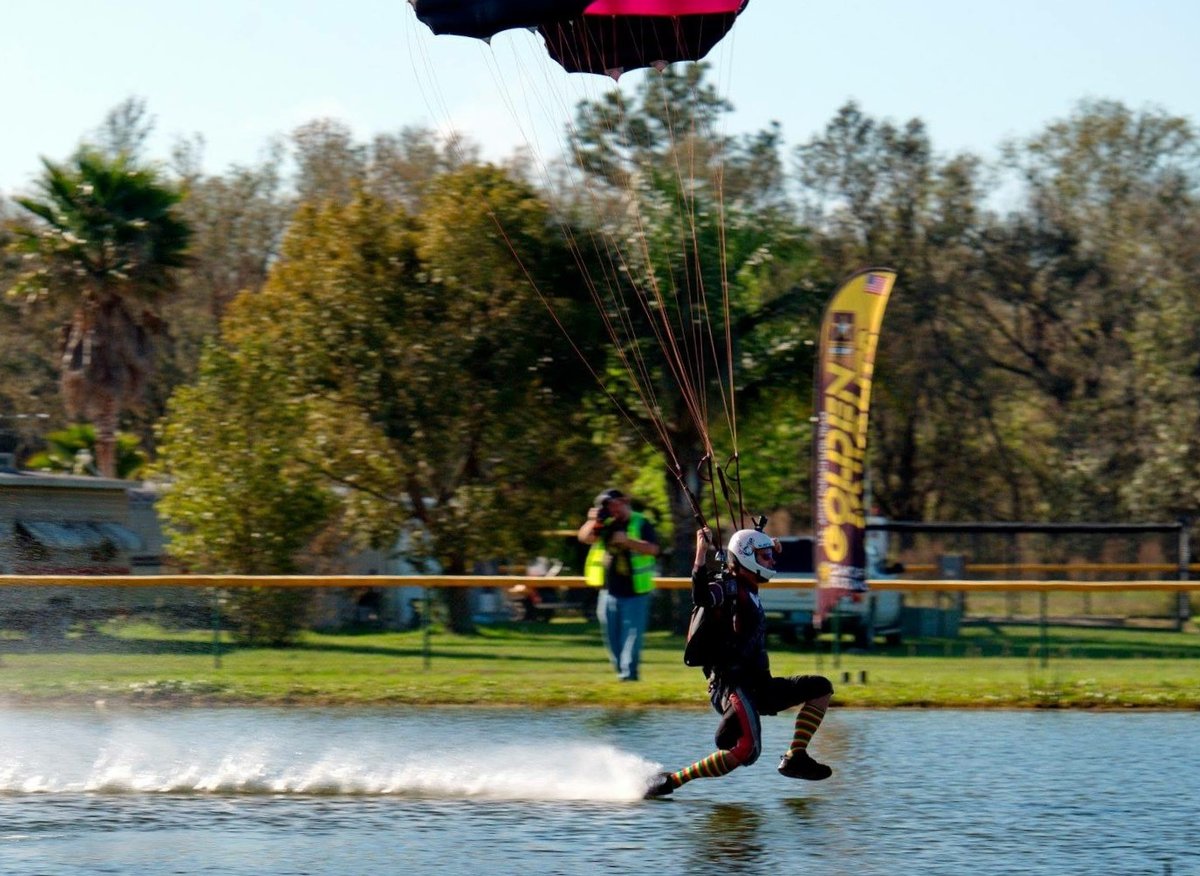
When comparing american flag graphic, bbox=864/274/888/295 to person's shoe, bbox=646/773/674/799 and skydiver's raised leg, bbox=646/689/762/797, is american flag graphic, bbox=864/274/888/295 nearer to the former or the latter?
skydiver's raised leg, bbox=646/689/762/797

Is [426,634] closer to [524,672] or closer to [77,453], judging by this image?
[524,672]

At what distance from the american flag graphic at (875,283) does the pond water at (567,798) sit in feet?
16.6

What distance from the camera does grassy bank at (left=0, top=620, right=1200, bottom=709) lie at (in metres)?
16.3

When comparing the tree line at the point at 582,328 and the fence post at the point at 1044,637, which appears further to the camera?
the tree line at the point at 582,328

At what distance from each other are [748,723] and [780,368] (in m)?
20.3

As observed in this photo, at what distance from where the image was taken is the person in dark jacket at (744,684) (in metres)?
10.4

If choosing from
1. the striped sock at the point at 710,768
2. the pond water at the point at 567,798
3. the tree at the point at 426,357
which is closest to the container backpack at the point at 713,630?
the striped sock at the point at 710,768

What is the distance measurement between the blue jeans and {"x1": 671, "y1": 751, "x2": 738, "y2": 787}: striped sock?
637 cm

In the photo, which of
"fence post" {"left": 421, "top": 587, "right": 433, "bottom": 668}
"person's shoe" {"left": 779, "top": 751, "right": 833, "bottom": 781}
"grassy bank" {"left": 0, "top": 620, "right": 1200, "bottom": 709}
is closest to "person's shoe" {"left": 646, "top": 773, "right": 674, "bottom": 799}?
"person's shoe" {"left": 779, "top": 751, "right": 833, "bottom": 781}

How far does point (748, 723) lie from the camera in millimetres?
10383

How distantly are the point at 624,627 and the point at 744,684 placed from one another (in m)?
6.63

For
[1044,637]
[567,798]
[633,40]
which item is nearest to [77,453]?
[1044,637]

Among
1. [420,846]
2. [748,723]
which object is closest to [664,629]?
[748,723]

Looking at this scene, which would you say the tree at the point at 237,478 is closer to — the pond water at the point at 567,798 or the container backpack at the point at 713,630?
the pond water at the point at 567,798
